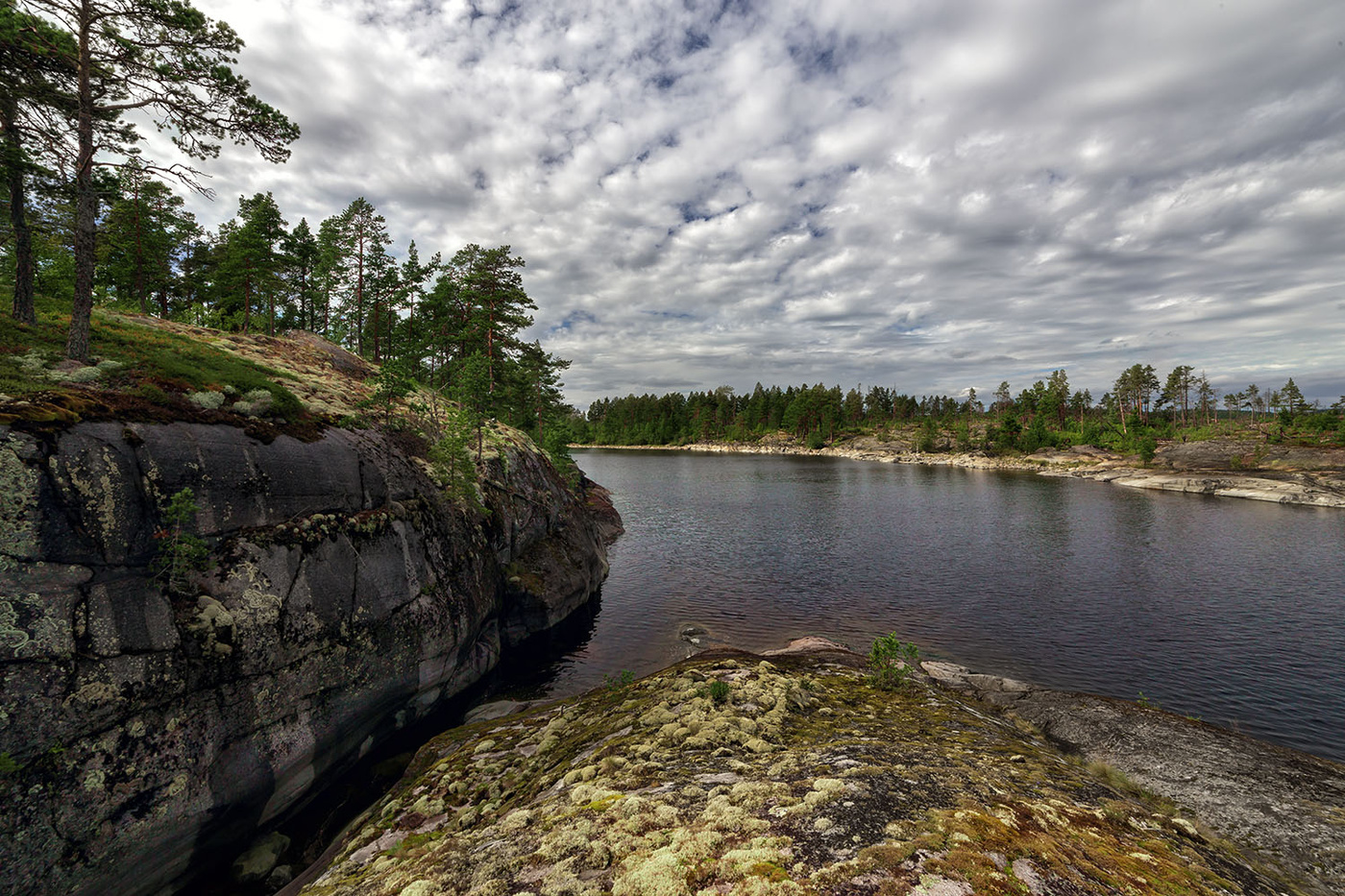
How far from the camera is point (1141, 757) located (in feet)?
46.5

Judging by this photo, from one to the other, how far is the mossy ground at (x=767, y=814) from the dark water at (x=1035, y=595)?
30.1 feet

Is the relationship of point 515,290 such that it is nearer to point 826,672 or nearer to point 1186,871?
point 826,672

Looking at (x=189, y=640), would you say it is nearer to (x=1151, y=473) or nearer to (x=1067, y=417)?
(x=1151, y=473)

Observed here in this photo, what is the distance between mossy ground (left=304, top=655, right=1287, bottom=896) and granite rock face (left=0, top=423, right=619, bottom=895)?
347 centimetres

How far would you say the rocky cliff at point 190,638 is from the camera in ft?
30.3

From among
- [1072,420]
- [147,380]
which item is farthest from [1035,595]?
[1072,420]

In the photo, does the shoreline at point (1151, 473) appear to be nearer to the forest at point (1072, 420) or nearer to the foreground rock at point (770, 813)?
the forest at point (1072, 420)

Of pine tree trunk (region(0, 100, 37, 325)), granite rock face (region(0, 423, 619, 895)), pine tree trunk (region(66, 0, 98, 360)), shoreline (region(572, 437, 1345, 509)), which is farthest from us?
shoreline (region(572, 437, 1345, 509))

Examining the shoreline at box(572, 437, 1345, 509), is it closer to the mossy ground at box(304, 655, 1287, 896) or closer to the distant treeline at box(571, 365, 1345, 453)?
the distant treeline at box(571, 365, 1345, 453)

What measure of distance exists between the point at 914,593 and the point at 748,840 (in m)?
30.6

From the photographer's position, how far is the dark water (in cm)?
2162

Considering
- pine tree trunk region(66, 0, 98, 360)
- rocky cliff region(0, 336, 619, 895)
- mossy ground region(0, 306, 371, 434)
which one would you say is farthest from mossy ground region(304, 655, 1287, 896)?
pine tree trunk region(66, 0, 98, 360)

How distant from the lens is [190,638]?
1141cm

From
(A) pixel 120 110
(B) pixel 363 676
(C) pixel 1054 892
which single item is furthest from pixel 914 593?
(A) pixel 120 110
